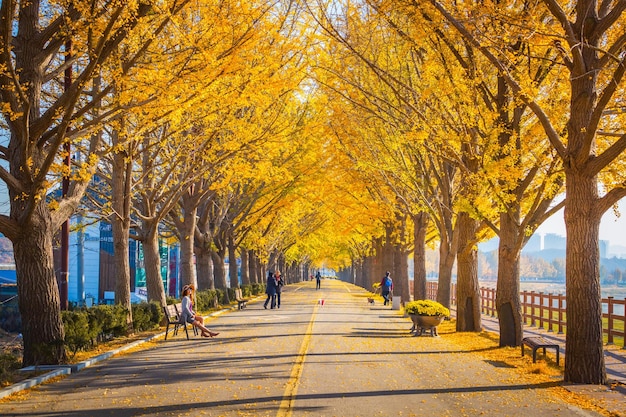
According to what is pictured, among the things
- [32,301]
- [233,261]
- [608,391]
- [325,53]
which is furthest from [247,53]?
[233,261]

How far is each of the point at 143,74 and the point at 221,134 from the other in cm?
1261

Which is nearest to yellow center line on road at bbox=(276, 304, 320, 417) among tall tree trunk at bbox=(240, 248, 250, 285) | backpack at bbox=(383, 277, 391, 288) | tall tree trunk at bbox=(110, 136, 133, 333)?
tall tree trunk at bbox=(110, 136, 133, 333)

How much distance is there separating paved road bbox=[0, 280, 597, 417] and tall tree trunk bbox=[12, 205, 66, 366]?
0.97 meters

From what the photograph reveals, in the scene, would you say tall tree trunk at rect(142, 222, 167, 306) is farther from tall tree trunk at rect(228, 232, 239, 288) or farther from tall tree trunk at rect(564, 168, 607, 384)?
tall tree trunk at rect(228, 232, 239, 288)

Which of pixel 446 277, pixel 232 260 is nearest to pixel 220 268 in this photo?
pixel 232 260

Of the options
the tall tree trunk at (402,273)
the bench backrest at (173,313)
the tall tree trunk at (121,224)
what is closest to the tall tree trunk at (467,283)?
the bench backrest at (173,313)

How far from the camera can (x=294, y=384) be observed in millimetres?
12297

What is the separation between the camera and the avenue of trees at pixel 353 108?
43.1ft

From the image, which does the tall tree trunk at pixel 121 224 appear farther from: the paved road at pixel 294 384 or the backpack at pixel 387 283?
the backpack at pixel 387 283

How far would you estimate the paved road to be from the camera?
10.2 m

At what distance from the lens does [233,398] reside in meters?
11.0

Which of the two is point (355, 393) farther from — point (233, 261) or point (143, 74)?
point (233, 261)

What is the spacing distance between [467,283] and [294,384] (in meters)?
12.1

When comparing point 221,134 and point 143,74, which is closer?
point 143,74
